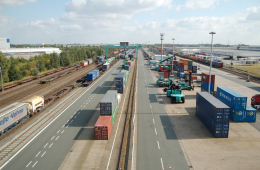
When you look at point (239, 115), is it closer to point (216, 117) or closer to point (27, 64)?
point (216, 117)

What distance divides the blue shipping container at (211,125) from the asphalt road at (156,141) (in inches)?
210

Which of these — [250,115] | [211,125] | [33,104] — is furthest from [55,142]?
[250,115]

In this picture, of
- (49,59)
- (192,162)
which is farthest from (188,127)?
(49,59)

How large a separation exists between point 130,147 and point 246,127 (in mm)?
18806

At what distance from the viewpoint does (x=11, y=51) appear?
14538cm

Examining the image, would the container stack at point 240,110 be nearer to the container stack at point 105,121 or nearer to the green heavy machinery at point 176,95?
the green heavy machinery at point 176,95

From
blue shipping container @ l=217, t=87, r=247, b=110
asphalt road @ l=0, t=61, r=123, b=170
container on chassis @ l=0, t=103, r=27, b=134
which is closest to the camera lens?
asphalt road @ l=0, t=61, r=123, b=170

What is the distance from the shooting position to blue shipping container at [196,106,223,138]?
25269 mm

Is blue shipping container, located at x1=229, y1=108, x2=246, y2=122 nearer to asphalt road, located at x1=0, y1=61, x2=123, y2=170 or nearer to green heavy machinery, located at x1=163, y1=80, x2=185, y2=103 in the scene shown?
green heavy machinery, located at x1=163, y1=80, x2=185, y2=103

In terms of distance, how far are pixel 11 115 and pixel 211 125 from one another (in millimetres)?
29209

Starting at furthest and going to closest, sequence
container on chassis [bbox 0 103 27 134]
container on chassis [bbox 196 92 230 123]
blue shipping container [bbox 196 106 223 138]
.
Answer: container on chassis [bbox 0 103 27 134]
blue shipping container [bbox 196 106 223 138]
container on chassis [bbox 196 92 230 123]

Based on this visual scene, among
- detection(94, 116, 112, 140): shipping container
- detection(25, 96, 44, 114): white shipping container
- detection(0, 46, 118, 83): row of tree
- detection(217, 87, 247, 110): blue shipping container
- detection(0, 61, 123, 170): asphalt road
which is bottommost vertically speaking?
detection(0, 61, 123, 170): asphalt road

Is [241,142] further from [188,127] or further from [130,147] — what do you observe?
[130,147]

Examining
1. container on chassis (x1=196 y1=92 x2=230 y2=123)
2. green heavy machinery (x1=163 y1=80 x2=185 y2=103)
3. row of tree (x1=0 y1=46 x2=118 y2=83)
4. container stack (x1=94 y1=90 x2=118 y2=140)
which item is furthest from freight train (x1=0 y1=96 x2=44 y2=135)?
row of tree (x1=0 y1=46 x2=118 y2=83)
